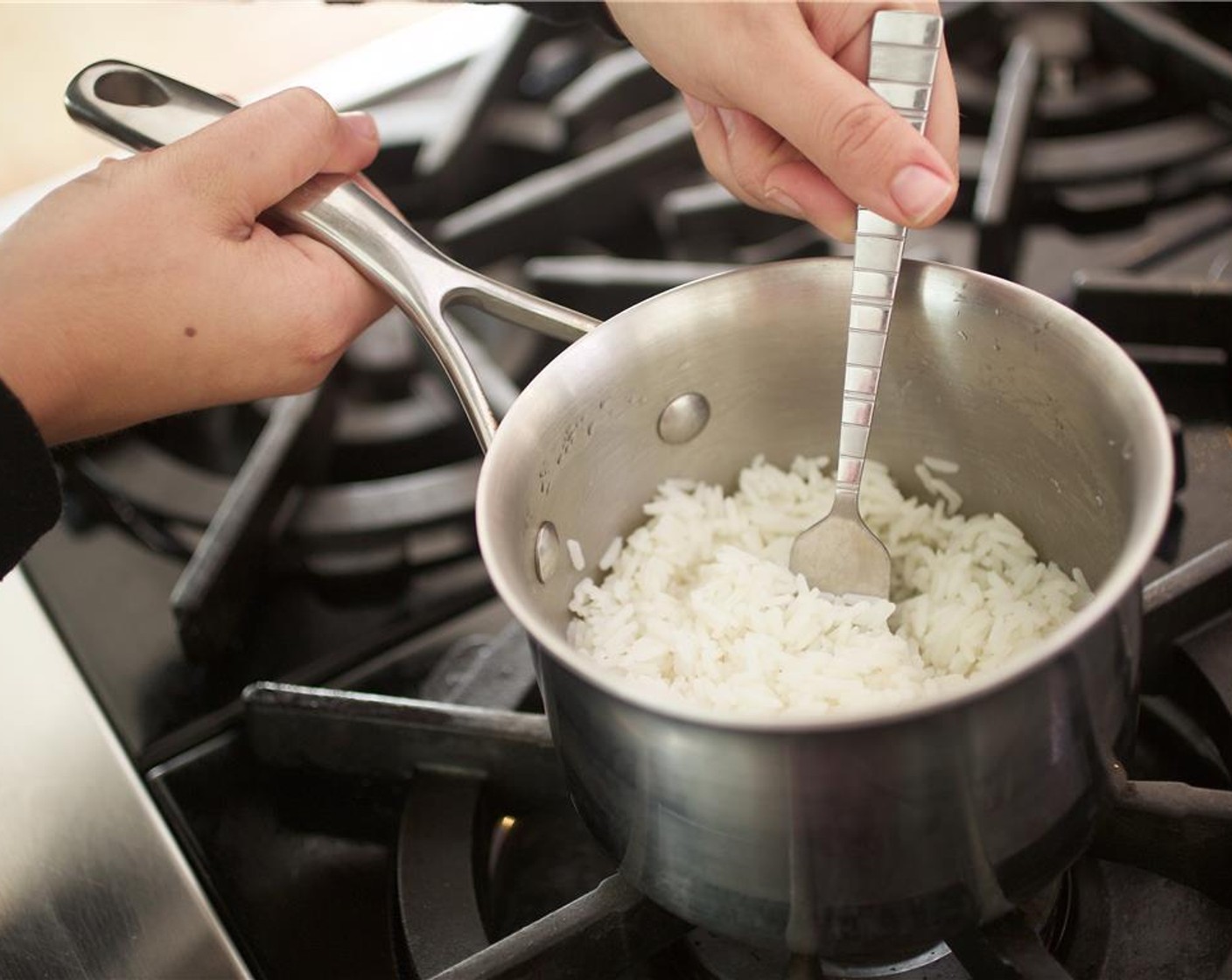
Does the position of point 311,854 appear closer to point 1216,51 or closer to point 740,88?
point 740,88

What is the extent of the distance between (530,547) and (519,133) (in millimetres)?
689

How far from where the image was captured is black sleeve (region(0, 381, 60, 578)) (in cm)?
64

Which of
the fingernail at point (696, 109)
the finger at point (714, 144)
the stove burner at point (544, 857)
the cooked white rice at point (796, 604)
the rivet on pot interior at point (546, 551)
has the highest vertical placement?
the fingernail at point (696, 109)

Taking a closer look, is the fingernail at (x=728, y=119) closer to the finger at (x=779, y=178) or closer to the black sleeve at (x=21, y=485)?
the finger at (x=779, y=178)

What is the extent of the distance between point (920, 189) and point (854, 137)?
0.05 meters

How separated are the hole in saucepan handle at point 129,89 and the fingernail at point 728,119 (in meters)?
0.37

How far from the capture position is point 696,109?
890mm

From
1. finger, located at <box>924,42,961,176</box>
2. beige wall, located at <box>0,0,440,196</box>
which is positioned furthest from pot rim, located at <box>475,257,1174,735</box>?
beige wall, located at <box>0,0,440,196</box>

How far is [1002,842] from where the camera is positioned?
51 centimetres

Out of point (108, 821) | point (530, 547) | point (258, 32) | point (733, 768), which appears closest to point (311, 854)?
point (108, 821)

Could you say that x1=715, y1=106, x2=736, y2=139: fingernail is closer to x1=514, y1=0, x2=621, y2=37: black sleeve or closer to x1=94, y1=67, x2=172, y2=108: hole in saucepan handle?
x1=514, y1=0, x2=621, y2=37: black sleeve

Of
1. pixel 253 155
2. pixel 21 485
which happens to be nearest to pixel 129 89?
pixel 253 155

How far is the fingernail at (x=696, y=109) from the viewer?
34.6 inches

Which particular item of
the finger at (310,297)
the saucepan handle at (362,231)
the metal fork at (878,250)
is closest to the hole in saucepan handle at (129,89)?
the saucepan handle at (362,231)
